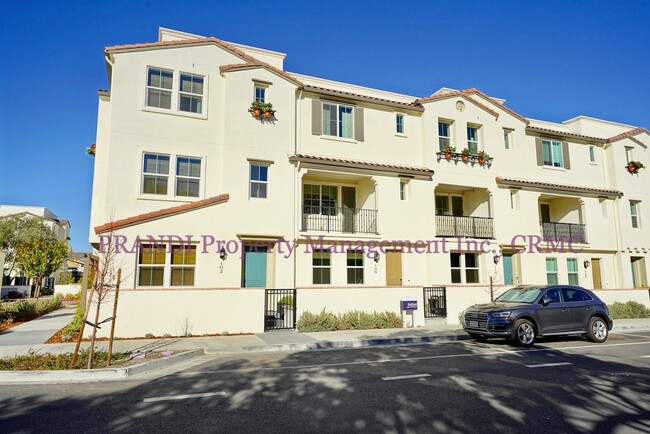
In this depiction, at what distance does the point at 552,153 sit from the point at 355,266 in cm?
1420

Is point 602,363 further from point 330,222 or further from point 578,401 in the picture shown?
point 330,222

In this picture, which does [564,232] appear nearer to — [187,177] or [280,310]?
[280,310]

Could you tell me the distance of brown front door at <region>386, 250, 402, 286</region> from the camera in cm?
1898

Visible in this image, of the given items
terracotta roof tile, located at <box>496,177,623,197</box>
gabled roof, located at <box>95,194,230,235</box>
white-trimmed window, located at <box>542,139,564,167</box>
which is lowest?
gabled roof, located at <box>95,194,230,235</box>

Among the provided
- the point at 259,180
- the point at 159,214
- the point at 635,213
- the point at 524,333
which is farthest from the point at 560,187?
the point at 159,214

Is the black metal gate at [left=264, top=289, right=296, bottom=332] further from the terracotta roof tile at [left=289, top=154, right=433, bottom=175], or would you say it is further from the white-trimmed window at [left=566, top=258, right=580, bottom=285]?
the white-trimmed window at [left=566, top=258, right=580, bottom=285]

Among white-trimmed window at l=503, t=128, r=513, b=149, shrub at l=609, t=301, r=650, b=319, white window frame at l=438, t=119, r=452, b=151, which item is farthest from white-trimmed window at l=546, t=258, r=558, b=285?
white window frame at l=438, t=119, r=452, b=151

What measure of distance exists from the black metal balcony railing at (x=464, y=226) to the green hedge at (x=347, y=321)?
21.6ft

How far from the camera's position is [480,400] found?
6473 millimetres

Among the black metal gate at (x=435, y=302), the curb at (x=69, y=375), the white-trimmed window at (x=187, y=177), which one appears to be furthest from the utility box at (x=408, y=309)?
the curb at (x=69, y=375)

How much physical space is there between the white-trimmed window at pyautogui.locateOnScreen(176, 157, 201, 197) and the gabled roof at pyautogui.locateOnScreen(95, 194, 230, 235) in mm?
1027

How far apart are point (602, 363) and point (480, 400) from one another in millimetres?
5072

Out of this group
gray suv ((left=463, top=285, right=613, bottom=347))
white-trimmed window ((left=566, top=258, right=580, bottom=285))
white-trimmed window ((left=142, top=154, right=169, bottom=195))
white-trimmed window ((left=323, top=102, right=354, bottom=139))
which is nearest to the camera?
gray suv ((left=463, top=285, right=613, bottom=347))

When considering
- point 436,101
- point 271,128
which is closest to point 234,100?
point 271,128
